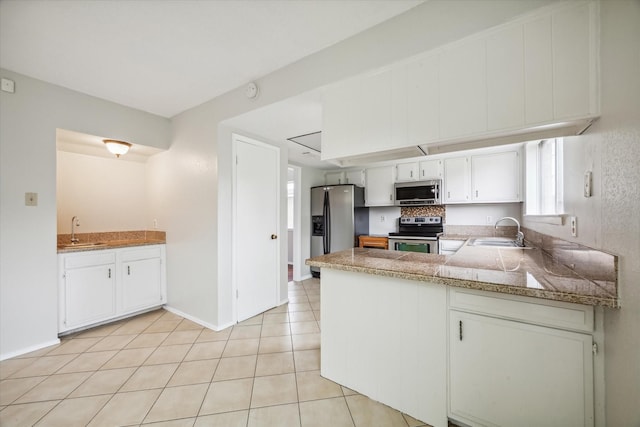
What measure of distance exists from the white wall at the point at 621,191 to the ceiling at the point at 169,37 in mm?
1005

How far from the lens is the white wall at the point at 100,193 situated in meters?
3.01

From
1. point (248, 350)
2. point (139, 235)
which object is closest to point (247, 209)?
point (248, 350)

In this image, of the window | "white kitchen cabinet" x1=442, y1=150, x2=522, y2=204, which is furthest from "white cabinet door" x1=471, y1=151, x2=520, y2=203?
the window

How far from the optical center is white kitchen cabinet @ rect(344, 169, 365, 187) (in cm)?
475

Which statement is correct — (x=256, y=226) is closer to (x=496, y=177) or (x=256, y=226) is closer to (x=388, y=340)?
(x=388, y=340)

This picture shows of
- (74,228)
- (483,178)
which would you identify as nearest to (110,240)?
(74,228)

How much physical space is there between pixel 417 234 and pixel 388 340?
9.88ft

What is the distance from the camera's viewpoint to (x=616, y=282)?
0.96 m

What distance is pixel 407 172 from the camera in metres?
4.32

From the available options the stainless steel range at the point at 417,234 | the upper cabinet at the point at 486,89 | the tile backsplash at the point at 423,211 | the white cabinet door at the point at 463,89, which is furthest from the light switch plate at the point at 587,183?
the tile backsplash at the point at 423,211

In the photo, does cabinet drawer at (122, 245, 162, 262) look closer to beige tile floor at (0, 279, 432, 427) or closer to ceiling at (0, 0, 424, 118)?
beige tile floor at (0, 279, 432, 427)

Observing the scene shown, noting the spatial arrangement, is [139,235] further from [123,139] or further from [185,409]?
[185,409]

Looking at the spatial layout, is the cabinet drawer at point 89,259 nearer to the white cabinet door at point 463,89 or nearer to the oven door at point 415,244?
the white cabinet door at point 463,89

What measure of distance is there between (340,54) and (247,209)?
1.86m
